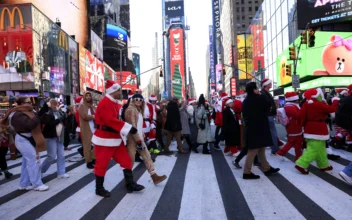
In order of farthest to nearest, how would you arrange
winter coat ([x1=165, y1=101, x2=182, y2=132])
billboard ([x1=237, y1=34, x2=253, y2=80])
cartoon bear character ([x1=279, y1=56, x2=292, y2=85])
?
billboard ([x1=237, y1=34, x2=253, y2=80]) → cartoon bear character ([x1=279, y1=56, x2=292, y2=85]) → winter coat ([x1=165, y1=101, x2=182, y2=132])

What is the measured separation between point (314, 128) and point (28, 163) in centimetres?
527

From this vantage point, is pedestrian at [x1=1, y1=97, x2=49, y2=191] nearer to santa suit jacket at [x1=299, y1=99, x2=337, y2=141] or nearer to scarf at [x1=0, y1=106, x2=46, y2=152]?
scarf at [x1=0, y1=106, x2=46, y2=152]

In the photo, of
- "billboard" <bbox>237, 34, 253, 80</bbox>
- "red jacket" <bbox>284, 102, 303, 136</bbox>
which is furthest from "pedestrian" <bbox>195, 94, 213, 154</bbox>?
"billboard" <bbox>237, 34, 253, 80</bbox>

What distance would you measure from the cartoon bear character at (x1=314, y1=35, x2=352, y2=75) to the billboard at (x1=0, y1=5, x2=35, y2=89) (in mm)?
29559

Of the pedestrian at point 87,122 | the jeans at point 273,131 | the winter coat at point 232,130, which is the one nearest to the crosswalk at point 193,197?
the pedestrian at point 87,122

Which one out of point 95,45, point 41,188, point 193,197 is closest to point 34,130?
point 41,188

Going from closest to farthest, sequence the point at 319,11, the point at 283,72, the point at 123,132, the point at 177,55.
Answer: the point at 123,132, the point at 319,11, the point at 283,72, the point at 177,55

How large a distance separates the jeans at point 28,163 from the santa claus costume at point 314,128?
4900mm

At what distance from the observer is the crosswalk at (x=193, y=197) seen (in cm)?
442

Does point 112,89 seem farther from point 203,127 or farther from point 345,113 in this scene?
point 203,127

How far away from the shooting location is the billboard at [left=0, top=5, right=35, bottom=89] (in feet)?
113

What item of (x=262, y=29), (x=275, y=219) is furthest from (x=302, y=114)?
(x=262, y=29)

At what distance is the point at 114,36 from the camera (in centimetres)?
8994

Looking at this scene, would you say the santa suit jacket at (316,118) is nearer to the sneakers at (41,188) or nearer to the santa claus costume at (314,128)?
the santa claus costume at (314,128)
